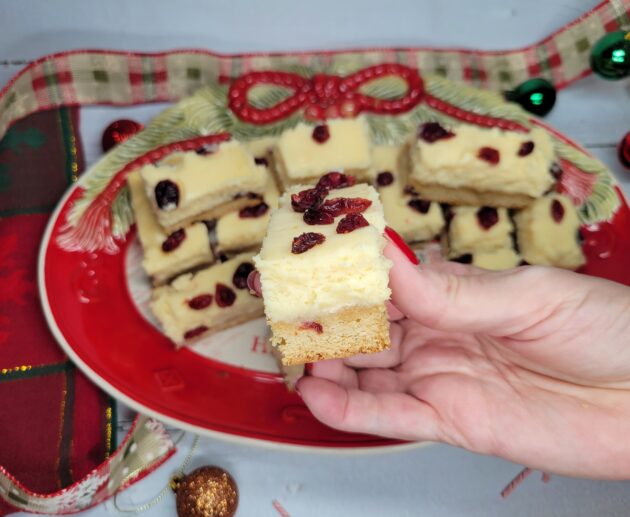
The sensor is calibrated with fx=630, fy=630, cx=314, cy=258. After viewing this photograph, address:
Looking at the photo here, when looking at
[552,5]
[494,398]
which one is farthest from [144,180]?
[552,5]

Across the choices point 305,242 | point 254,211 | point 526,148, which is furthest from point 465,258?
point 305,242

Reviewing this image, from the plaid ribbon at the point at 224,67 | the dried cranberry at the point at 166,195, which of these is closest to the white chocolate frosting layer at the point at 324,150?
the plaid ribbon at the point at 224,67

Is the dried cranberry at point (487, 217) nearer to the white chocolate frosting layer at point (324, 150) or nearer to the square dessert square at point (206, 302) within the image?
the white chocolate frosting layer at point (324, 150)

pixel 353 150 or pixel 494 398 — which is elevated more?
pixel 353 150

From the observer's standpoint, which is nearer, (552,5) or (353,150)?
(353,150)

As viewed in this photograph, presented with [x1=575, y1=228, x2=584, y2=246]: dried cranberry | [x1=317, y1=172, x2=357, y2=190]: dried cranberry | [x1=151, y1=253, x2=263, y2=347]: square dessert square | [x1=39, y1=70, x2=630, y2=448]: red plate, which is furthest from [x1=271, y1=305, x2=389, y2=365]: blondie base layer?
[x1=575, y1=228, x2=584, y2=246]: dried cranberry

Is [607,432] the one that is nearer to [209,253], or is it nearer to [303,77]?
[209,253]

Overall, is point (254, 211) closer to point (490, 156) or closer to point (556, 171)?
point (490, 156)

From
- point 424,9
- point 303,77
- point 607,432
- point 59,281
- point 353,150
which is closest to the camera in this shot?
point 607,432
